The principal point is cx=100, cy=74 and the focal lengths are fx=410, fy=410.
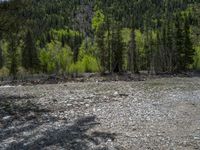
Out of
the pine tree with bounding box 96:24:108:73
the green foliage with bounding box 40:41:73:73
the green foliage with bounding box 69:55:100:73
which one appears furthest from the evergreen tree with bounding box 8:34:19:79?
the pine tree with bounding box 96:24:108:73

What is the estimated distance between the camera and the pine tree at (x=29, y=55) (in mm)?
87544

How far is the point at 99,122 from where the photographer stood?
1579 cm

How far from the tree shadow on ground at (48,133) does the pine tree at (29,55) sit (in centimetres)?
7056

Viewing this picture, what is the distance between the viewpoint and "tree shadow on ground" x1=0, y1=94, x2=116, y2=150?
42.1 feet

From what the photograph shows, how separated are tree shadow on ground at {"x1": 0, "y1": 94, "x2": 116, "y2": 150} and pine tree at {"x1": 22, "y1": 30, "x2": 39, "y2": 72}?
231 feet

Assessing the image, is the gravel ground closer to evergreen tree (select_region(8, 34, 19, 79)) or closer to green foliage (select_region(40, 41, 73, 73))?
evergreen tree (select_region(8, 34, 19, 79))

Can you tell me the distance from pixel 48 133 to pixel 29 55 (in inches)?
2972

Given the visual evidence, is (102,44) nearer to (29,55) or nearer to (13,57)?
(13,57)

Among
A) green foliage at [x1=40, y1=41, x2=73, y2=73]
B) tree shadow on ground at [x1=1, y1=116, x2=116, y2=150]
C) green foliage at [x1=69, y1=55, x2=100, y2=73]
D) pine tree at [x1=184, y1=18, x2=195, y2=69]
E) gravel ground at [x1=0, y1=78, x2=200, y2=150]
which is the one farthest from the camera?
green foliage at [x1=40, y1=41, x2=73, y2=73]

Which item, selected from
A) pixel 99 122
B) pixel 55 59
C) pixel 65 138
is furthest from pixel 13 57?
pixel 65 138

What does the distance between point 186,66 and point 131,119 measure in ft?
210

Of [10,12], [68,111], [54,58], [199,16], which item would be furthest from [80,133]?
[54,58]

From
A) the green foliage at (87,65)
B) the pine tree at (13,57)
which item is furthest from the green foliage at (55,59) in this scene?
the pine tree at (13,57)

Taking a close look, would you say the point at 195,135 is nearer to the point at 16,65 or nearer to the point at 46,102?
the point at 46,102
